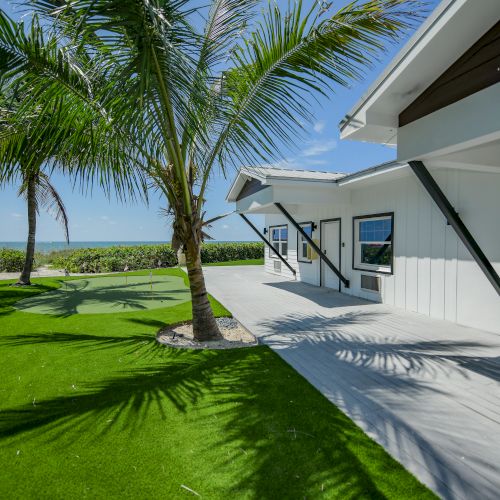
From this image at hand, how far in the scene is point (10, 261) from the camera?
18672mm

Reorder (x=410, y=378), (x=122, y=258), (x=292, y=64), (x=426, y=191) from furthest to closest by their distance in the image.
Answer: (x=122, y=258) → (x=426, y=191) → (x=292, y=64) → (x=410, y=378)

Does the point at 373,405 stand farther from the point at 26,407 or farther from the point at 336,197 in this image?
the point at 336,197

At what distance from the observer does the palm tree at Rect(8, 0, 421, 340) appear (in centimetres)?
331

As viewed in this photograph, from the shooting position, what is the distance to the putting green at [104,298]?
28.6ft

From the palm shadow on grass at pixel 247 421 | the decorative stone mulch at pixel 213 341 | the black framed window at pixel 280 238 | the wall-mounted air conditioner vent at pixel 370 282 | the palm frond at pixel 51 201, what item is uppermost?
the palm frond at pixel 51 201

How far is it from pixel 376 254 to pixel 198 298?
5.77 m

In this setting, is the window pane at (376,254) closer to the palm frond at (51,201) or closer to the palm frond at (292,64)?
the palm frond at (292,64)

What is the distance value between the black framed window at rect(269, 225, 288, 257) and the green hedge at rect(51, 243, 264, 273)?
755 cm

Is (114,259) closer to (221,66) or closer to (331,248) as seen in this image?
(331,248)

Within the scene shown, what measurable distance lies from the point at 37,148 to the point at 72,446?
4188 mm

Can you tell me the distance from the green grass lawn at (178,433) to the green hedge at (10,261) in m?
17.0

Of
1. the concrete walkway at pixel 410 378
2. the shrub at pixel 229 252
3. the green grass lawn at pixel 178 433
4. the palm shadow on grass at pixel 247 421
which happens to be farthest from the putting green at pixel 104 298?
the shrub at pixel 229 252

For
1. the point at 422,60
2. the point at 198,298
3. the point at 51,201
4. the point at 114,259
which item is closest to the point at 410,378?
the point at 198,298

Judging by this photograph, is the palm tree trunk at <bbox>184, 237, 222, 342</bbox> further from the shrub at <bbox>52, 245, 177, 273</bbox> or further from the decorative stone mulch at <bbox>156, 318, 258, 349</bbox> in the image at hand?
the shrub at <bbox>52, 245, 177, 273</bbox>
